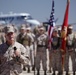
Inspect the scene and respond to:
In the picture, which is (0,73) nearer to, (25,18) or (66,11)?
(66,11)

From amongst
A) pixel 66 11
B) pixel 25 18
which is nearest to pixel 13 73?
pixel 66 11

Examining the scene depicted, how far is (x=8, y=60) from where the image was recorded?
571 cm

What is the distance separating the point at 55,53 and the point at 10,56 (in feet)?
17.7

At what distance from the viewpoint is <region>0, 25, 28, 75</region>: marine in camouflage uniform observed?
5.67 meters

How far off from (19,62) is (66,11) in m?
5.86

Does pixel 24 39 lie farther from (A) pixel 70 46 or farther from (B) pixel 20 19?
(B) pixel 20 19

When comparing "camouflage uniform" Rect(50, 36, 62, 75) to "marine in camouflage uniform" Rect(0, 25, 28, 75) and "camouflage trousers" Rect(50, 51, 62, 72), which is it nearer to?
"camouflage trousers" Rect(50, 51, 62, 72)

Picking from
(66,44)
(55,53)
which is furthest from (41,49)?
(66,44)

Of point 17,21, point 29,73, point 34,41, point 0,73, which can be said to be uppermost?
point 0,73

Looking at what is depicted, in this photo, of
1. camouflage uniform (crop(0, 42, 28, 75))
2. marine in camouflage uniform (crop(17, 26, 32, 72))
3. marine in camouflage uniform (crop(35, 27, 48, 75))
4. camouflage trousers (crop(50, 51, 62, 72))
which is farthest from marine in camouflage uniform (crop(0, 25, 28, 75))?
marine in camouflage uniform (crop(17, 26, 32, 72))

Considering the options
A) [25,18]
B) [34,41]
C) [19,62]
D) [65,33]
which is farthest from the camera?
[25,18]

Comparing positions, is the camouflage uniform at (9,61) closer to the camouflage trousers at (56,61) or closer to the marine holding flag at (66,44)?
the marine holding flag at (66,44)

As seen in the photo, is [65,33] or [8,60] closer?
[8,60]

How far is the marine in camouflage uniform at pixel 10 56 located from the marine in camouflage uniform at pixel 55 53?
4.94 m
